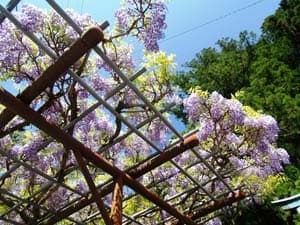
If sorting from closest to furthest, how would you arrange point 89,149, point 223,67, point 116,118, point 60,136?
point 60,136 < point 89,149 < point 116,118 < point 223,67

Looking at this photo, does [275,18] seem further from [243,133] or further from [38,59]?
[38,59]

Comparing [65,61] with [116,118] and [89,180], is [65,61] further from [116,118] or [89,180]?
[116,118]

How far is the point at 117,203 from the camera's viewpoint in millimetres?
3682

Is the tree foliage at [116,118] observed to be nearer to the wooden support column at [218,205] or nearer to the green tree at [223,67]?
the wooden support column at [218,205]

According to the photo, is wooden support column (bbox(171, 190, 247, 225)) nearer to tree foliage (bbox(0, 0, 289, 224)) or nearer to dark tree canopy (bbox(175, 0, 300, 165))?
tree foliage (bbox(0, 0, 289, 224))

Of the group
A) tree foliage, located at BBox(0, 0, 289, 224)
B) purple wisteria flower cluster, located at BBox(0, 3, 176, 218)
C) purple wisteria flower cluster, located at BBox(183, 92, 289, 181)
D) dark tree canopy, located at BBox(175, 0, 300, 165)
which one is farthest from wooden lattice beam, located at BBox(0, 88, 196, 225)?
dark tree canopy, located at BBox(175, 0, 300, 165)

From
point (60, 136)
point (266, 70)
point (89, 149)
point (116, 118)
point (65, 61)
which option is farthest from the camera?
point (266, 70)

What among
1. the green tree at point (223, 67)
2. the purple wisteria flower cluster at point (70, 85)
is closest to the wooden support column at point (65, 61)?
the purple wisteria flower cluster at point (70, 85)

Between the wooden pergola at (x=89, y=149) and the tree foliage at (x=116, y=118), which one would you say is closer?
the wooden pergola at (x=89, y=149)

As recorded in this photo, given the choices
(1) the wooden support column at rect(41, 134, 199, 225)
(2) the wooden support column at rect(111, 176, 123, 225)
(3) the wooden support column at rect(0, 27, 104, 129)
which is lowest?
(2) the wooden support column at rect(111, 176, 123, 225)

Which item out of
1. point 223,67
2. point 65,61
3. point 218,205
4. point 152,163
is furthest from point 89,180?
point 223,67

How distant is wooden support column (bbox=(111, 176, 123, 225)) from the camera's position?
3566mm

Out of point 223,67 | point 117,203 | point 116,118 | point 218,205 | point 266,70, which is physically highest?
point 223,67

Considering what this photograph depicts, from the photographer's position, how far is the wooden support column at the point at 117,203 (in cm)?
357
